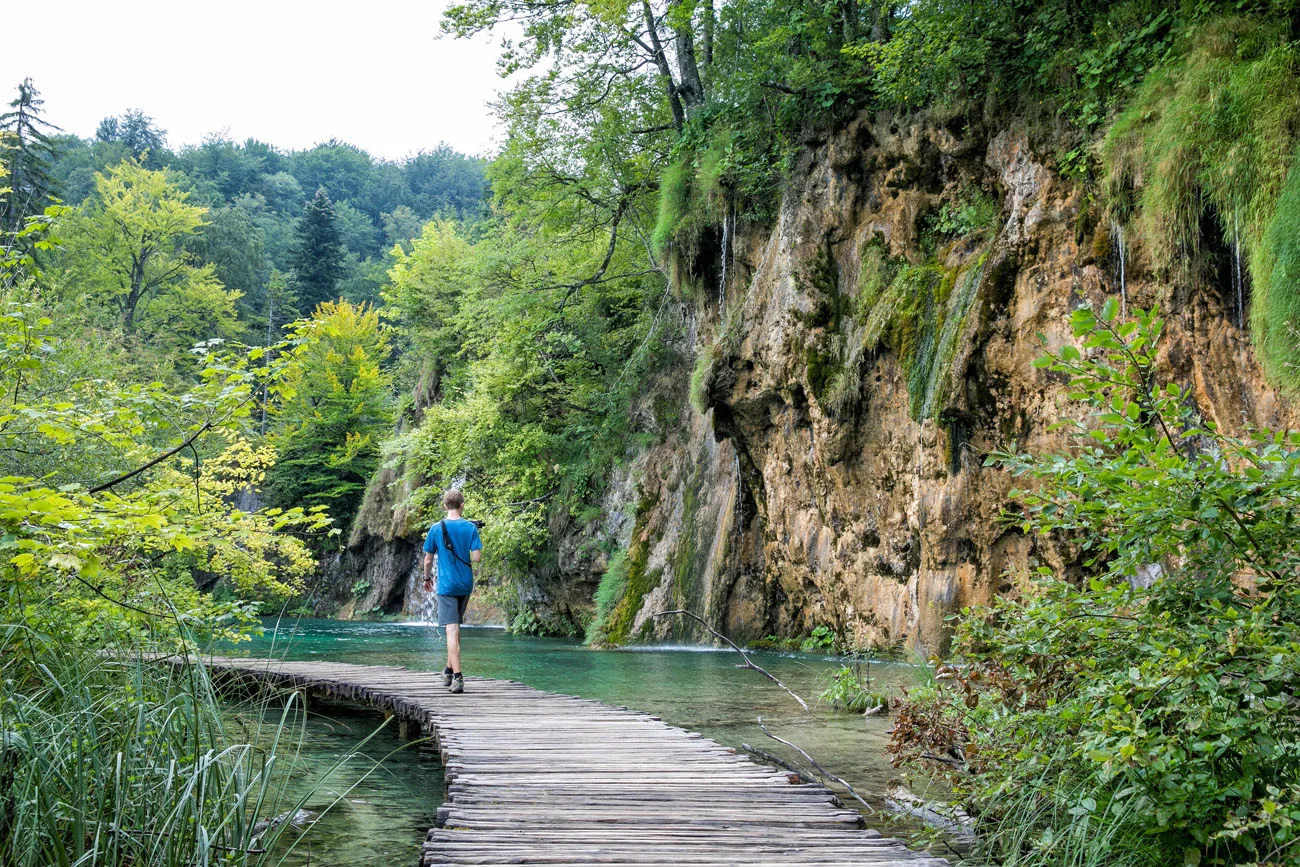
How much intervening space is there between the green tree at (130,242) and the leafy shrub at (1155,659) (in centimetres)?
4102

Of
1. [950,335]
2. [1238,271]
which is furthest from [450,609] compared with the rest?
[1238,271]

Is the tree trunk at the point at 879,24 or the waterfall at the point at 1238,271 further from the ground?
the tree trunk at the point at 879,24

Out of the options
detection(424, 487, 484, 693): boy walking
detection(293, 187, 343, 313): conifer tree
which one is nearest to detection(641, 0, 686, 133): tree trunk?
detection(424, 487, 484, 693): boy walking

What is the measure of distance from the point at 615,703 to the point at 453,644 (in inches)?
77.1

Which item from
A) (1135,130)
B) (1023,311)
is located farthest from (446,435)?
(1135,130)

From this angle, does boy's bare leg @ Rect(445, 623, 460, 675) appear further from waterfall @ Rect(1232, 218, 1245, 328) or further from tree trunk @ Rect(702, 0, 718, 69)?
tree trunk @ Rect(702, 0, 718, 69)

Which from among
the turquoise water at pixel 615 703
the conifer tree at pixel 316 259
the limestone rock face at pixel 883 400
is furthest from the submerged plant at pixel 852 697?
the conifer tree at pixel 316 259

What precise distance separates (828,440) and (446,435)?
13196 mm

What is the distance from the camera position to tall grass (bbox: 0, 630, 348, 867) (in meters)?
2.71

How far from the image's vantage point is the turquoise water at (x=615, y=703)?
5020mm

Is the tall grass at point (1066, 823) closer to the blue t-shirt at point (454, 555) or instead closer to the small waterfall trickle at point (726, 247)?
the blue t-shirt at point (454, 555)

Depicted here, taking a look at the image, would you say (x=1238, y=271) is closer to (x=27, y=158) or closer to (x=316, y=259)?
(x=27, y=158)

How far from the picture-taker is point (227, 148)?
6950 cm

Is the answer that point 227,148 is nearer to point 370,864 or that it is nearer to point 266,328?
point 266,328
